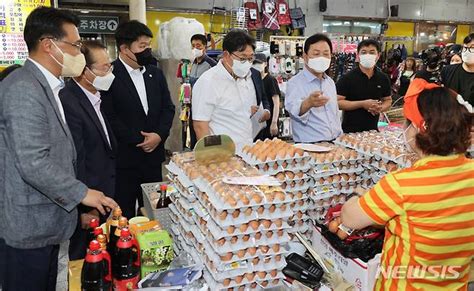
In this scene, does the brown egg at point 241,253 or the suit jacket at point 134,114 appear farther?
the suit jacket at point 134,114

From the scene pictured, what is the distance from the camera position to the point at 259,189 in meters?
1.66

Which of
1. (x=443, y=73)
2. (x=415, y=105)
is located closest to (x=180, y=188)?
(x=415, y=105)

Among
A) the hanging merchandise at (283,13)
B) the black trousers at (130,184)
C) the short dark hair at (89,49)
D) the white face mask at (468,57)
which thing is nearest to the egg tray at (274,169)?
the short dark hair at (89,49)

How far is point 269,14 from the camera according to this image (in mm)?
10273

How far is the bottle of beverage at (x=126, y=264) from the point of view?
5.36 feet

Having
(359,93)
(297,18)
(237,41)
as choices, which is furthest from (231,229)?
(297,18)

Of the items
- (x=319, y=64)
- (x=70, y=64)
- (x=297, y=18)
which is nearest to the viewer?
(x=70, y=64)

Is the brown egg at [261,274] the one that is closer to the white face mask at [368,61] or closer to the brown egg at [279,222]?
the brown egg at [279,222]

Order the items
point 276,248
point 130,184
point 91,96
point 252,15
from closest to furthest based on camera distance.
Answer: point 276,248 → point 91,96 → point 130,184 → point 252,15

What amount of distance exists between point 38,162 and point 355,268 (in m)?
1.45

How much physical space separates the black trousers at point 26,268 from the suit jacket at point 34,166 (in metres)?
0.05

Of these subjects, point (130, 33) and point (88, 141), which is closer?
point (88, 141)

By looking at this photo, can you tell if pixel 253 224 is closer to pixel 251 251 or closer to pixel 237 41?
pixel 251 251

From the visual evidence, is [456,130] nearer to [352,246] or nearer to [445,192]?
[445,192]
